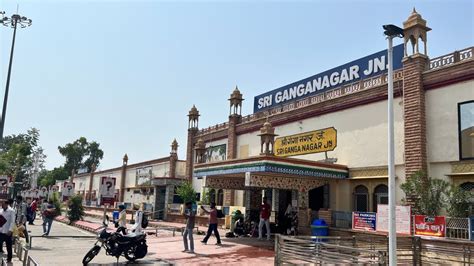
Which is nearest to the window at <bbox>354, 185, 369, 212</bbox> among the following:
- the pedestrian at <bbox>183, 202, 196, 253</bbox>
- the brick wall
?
the brick wall

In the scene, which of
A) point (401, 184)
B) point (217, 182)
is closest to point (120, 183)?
point (217, 182)

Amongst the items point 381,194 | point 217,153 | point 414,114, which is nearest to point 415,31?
point 414,114

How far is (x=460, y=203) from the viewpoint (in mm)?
14609

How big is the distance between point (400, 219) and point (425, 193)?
207cm

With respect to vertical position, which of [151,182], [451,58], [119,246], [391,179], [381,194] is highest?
[451,58]

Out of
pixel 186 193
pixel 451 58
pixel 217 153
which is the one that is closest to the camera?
pixel 451 58

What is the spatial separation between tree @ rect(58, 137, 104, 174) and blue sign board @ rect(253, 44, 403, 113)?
Result: 220ft

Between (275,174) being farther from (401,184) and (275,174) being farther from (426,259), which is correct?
(426,259)

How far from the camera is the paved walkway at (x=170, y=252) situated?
1248 cm

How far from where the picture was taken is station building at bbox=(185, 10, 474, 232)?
16.2m

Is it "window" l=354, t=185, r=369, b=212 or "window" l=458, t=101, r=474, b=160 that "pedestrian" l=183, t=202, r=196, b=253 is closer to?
"window" l=354, t=185, r=369, b=212

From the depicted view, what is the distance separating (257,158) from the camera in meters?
17.5

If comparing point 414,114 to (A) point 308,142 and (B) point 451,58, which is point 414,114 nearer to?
(B) point 451,58

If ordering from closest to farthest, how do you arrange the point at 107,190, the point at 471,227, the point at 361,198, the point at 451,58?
1. the point at 471,227
2. the point at 107,190
3. the point at 451,58
4. the point at 361,198
